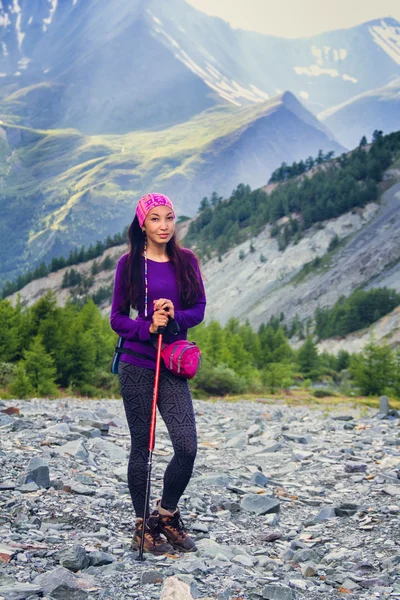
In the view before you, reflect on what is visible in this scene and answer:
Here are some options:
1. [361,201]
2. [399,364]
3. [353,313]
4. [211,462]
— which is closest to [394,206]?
[361,201]

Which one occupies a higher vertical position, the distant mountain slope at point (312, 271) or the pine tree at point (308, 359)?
the distant mountain slope at point (312, 271)

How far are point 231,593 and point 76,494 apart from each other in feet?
10.1

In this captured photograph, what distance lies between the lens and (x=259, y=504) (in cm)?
814

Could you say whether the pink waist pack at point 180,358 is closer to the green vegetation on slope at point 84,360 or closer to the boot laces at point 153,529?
the boot laces at point 153,529

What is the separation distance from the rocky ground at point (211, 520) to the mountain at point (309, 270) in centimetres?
9073

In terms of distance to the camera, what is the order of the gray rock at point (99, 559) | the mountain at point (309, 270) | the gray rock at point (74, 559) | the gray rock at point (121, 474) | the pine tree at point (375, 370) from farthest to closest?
the mountain at point (309, 270) < the pine tree at point (375, 370) < the gray rock at point (121, 474) < the gray rock at point (99, 559) < the gray rock at point (74, 559)

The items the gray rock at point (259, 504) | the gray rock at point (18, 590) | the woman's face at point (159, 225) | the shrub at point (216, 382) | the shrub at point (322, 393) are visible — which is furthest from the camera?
the shrub at point (322, 393)

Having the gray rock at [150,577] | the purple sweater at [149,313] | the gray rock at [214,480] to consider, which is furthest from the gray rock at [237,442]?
the gray rock at [150,577]

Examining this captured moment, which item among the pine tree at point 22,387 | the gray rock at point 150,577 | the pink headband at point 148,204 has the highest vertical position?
the pink headband at point 148,204

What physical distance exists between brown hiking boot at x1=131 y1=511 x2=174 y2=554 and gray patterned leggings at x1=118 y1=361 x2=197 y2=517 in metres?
0.10

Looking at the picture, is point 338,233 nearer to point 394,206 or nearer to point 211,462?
point 394,206

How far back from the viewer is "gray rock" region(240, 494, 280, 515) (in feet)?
26.3

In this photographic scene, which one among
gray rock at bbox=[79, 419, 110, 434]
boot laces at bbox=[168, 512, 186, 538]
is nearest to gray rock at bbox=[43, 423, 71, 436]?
gray rock at bbox=[79, 419, 110, 434]

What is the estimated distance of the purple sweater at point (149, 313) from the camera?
5.91m
